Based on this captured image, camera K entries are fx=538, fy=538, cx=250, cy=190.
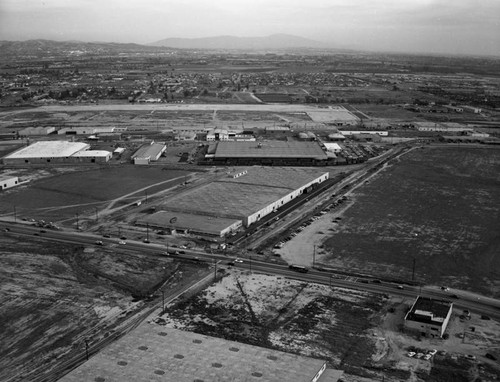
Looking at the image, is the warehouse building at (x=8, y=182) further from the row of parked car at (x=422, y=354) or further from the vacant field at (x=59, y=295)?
the row of parked car at (x=422, y=354)

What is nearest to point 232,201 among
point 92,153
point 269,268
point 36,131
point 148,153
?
point 269,268

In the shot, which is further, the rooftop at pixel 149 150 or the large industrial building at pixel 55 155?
the rooftop at pixel 149 150

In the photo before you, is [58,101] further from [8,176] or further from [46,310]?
[46,310]

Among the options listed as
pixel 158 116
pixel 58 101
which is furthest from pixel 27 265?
pixel 58 101

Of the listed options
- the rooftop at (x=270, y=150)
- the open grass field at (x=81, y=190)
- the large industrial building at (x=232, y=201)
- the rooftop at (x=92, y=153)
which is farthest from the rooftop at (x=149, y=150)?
the large industrial building at (x=232, y=201)

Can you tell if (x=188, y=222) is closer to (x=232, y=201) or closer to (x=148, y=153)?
(x=232, y=201)

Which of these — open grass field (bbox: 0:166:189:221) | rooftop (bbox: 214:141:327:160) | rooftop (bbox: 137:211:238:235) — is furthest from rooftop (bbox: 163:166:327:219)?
rooftop (bbox: 214:141:327:160)
